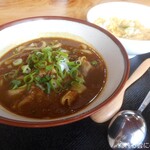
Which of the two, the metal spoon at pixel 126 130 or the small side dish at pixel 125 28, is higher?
the small side dish at pixel 125 28

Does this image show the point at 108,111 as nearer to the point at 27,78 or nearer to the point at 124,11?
the point at 27,78

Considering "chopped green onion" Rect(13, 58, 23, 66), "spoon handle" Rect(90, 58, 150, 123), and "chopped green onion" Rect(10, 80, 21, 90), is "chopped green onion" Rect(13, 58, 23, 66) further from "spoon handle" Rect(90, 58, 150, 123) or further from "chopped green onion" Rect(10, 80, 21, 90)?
"spoon handle" Rect(90, 58, 150, 123)

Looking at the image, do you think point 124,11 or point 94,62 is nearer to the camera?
point 94,62

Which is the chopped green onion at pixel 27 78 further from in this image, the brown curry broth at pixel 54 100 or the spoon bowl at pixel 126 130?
the spoon bowl at pixel 126 130

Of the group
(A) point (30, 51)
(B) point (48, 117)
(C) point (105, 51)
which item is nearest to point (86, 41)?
(C) point (105, 51)

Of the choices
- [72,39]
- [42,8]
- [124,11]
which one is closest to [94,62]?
[72,39]

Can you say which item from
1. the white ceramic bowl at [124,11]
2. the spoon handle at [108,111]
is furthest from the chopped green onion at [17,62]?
the white ceramic bowl at [124,11]

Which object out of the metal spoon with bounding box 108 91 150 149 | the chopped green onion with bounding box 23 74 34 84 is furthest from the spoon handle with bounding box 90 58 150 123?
the chopped green onion with bounding box 23 74 34 84

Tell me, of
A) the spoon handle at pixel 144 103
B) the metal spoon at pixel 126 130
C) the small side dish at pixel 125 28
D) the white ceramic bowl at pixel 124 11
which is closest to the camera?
the metal spoon at pixel 126 130
